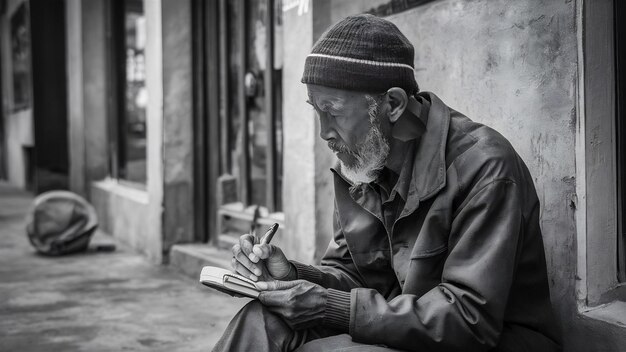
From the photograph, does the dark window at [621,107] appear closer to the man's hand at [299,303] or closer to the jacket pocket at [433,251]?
the jacket pocket at [433,251]

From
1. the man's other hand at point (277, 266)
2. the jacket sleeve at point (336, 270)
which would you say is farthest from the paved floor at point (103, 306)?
the man's other hand at point (277, 266)

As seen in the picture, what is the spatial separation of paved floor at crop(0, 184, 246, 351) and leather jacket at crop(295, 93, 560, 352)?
2263 mm

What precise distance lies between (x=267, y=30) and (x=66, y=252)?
352 centimetres

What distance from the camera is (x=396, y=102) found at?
2346 mm

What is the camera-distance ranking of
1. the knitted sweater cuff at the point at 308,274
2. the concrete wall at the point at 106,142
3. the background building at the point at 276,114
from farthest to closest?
the concrete wall at the point at 106,142
the background building at the point at 276,114
the knitted sweater cuff at the point at 308,274

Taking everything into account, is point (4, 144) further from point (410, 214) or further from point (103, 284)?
point (410, 214)

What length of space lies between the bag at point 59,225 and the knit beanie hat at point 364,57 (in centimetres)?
601

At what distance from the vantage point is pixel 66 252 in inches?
304

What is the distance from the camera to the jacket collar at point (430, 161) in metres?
2.26

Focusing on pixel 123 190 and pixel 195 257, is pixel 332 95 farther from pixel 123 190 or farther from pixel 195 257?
pixel 123 190

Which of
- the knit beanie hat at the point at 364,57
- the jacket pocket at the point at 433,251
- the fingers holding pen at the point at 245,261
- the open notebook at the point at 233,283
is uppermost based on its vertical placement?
the knit beanie hat at the point at 364,57

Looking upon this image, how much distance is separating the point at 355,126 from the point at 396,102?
0.50ft

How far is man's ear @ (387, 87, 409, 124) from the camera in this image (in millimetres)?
2313

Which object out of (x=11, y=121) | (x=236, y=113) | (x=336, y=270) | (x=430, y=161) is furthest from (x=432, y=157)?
(x=11, y=121)
